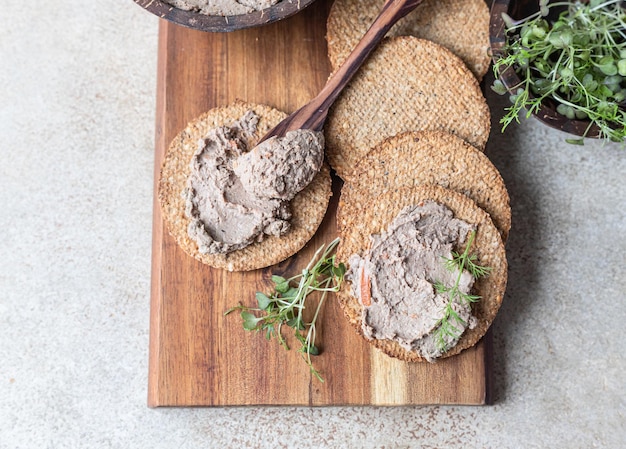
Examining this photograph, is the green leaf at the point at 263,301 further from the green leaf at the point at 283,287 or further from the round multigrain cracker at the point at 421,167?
the round multigrain cracker at the point at 421,167

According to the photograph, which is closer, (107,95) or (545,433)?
(545,433)

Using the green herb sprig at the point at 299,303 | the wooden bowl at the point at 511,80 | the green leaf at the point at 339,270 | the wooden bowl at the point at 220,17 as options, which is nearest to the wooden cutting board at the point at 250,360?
the green herb sprig at the point at 299,303

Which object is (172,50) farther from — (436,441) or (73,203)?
(436,441)

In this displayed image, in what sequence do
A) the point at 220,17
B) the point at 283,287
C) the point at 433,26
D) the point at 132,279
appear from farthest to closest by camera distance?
the point at 132,279 → the point at 433,26 → the point at 283,287 → the point at 220,17

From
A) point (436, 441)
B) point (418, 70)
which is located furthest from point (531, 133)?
point (436, 441)

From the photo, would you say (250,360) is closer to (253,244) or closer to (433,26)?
(253,244)

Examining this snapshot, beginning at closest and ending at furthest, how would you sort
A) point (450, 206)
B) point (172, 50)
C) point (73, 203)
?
point (450, 206)
point (172, 50)
point (73, 203)

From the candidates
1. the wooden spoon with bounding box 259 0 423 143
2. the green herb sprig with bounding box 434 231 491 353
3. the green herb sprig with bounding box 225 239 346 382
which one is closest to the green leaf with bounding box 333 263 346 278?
the green herb sprig with bounding box 225 239 346 382

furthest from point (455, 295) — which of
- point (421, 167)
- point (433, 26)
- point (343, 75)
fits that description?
point (433, 26)

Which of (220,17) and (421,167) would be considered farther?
(421,167)
